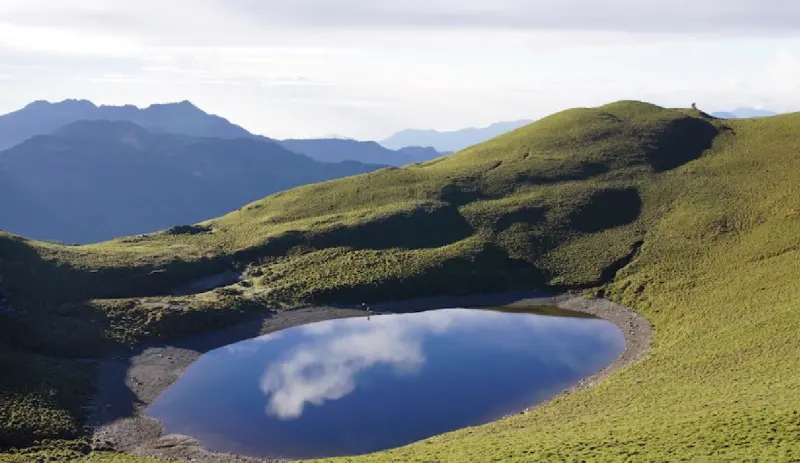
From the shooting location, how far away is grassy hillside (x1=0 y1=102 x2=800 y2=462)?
38.3m

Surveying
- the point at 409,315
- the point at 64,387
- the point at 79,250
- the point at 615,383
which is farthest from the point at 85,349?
the point at 615,383

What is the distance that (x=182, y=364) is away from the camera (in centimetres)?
6338

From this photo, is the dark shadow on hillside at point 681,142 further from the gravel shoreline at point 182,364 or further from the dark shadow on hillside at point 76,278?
the dark shadow on hillside at point 76,278

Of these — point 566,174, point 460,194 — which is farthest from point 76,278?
point 566,174

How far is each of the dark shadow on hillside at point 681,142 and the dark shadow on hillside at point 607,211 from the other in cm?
1507

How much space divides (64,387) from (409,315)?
42673 mm

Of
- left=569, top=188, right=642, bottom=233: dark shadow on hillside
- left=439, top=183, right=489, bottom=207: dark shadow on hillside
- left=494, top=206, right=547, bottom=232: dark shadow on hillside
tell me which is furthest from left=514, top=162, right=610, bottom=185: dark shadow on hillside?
left=494, top=206, right=547, bottom=232: dark shadow on hillside

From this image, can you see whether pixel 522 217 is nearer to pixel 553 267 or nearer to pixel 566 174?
pixel 553 267

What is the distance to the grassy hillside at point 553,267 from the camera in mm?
38319

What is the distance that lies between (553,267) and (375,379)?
42767mm

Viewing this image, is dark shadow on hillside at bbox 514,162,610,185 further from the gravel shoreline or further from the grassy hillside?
the gravel shoreline

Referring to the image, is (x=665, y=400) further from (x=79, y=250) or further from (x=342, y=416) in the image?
(x=79, y=250)

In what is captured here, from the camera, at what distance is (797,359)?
44406 mm

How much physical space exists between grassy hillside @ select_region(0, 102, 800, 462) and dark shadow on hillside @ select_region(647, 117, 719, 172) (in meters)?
0.57
